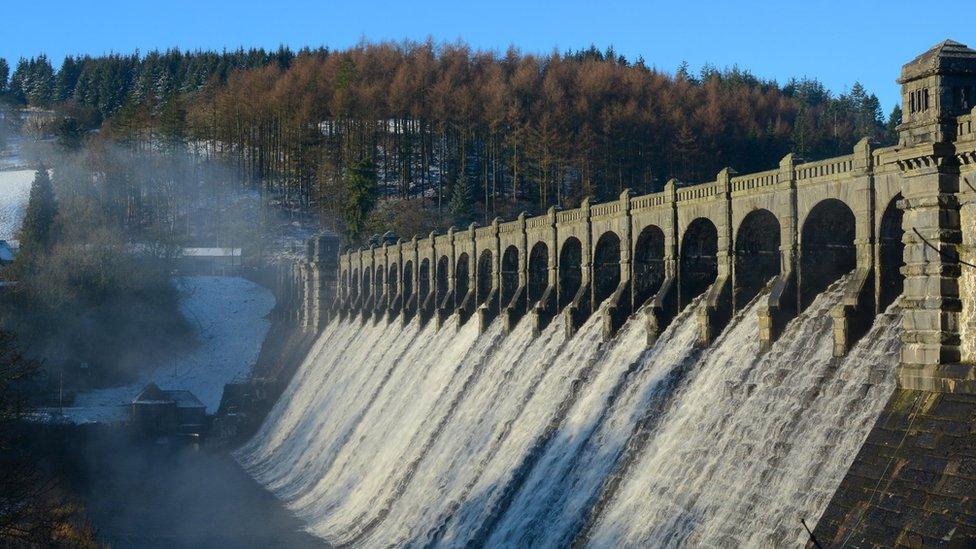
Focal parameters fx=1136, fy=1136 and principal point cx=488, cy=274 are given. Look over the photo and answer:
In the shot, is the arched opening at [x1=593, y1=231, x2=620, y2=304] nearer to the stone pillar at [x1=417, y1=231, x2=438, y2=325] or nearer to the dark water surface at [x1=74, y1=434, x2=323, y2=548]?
the dark water surface at [x1=74, y1=434, x2=323, y2=548]

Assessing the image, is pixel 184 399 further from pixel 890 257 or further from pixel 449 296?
pixel 890 257

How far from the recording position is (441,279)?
7994 centimetres

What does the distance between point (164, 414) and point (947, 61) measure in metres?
79.3

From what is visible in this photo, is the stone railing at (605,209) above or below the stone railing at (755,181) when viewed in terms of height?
below

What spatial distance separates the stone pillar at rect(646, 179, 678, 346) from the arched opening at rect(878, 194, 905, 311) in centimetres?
1171

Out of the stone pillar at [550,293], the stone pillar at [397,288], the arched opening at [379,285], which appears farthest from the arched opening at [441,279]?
the stone pillar at [550,293]

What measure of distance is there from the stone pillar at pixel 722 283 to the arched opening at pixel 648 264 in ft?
23.7

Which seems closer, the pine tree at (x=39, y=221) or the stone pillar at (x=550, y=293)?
the stone pillar at (x=550, y=293)

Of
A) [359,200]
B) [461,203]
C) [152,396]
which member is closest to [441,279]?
[152,396]

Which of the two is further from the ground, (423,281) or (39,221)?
(39,221)

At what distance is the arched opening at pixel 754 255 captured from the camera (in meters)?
40.8

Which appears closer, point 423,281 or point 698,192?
point 698,192

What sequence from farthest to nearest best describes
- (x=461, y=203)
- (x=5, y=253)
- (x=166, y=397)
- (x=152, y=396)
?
(x=5, y=253)
(x=461, y=203)
(x=166, y=397)
(x=152, y=396)

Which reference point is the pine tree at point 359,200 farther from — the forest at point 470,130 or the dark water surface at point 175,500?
the dark water surface at point 175,500
